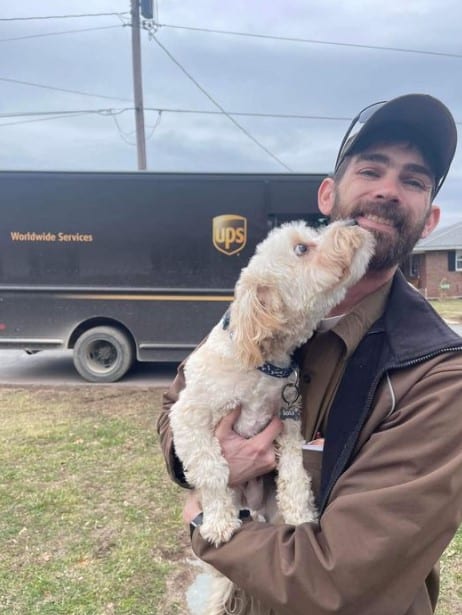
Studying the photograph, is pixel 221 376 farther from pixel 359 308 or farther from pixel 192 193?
pixel 192 193

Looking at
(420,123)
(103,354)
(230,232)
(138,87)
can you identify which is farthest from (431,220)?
(138,87)

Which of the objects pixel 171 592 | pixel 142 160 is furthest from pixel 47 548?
pixel 142 160

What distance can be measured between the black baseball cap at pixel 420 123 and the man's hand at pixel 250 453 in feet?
3.48

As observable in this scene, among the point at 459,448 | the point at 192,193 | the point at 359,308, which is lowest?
the point at 459,448

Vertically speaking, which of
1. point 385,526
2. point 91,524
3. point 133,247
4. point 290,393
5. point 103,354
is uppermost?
point 133,247

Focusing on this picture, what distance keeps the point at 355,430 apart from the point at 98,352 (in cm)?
769

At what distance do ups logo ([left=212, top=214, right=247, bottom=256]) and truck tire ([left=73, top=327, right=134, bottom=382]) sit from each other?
87.2 inches

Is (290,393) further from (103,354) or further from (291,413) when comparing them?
(103,354)

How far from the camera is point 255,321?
1882 mm

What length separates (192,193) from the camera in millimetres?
7980

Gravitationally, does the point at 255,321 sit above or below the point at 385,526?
above

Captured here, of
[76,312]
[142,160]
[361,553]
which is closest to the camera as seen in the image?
[361,553]

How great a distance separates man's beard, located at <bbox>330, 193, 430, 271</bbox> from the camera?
180cm

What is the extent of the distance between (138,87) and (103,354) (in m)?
9.78
